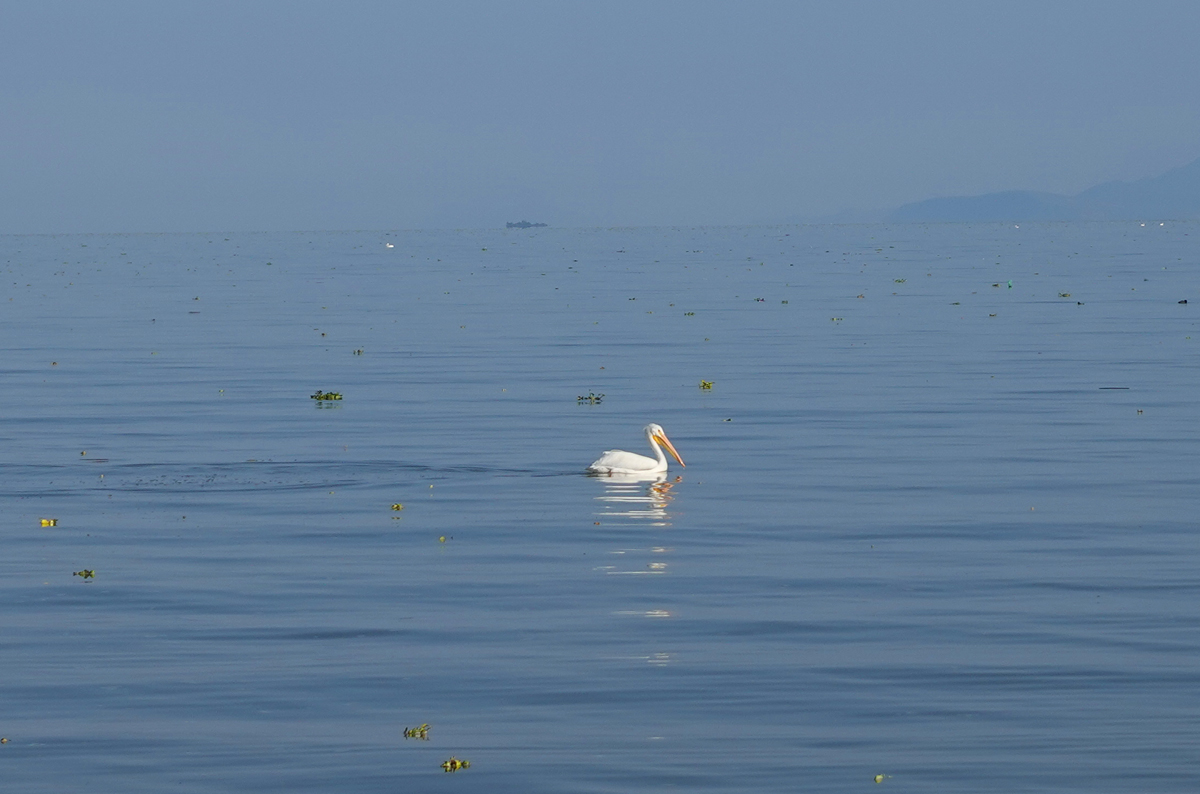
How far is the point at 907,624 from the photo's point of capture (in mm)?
18469

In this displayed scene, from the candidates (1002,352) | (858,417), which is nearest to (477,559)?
(858,417)

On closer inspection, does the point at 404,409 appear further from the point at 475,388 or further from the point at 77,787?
the point at 77,787

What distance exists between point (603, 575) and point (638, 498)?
6.19 metres

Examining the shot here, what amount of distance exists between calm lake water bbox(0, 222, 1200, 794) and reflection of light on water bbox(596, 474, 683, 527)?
0.10 m

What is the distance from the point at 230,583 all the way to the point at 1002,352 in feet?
110

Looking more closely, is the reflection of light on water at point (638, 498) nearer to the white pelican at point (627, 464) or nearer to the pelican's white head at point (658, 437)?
the white pelican at point (627, 464)

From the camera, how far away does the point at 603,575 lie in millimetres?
21156

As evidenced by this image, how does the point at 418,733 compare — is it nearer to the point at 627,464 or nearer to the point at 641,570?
the point at 641,570

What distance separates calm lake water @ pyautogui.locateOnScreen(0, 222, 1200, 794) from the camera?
14367mm

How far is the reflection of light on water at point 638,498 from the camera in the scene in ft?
84.2

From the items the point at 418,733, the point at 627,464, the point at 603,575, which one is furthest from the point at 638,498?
the point at 418,733

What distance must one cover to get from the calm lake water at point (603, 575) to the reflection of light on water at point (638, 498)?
10 cm

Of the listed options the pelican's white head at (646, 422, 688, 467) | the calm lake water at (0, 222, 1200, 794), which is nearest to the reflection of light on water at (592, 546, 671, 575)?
the calm lake water at (0, 222, 1200, 794)

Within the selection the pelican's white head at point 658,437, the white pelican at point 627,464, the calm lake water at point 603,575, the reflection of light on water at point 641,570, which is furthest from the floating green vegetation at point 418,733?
the pelican's white head at point 658,437
